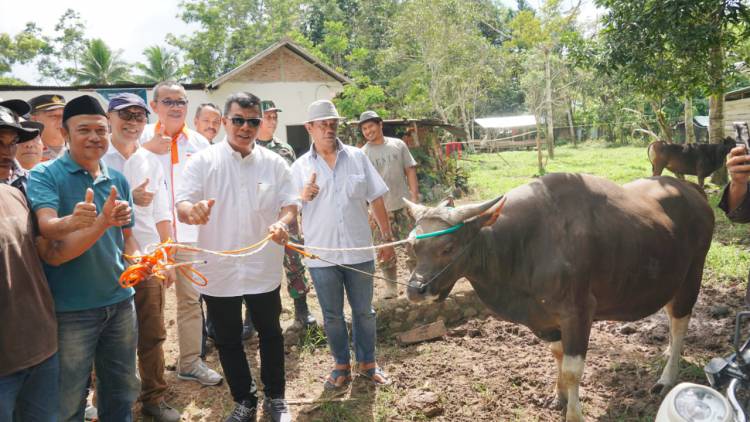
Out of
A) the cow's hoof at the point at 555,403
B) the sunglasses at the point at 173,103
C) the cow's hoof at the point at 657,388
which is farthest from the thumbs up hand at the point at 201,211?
the cow's hoof at the point at 657,388

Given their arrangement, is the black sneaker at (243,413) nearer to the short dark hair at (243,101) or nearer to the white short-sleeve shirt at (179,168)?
the white short-sleeve shirt at (179,168)

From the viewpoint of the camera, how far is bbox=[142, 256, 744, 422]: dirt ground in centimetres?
409

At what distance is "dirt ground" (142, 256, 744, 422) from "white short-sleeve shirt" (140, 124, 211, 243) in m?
1.43

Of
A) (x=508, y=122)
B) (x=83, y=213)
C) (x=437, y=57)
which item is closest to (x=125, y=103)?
(x=83, y=213)

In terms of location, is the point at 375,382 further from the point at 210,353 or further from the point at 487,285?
the point at 210,353

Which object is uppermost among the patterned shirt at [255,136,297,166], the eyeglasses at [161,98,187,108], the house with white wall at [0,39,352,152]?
the house with white wall at [0,39,352,152]

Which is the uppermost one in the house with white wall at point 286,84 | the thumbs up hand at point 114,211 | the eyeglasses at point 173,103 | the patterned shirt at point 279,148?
the house with white wall at point 286,84

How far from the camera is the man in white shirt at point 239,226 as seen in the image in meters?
3.62

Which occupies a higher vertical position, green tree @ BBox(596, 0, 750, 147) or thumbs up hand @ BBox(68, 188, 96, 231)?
green tree @ BBox(596, 0, 750, 147)

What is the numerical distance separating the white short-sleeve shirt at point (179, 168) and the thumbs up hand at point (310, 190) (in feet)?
3.51

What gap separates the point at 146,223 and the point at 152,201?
0.22 meters

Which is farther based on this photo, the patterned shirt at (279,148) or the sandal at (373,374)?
the patterned shirt at (279,148)

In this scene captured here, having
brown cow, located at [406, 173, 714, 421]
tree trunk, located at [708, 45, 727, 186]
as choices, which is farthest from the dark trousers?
tree trunk, located at [708, 45, 727, 186]

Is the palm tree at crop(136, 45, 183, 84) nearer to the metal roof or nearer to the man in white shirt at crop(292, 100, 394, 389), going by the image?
the metal roof
